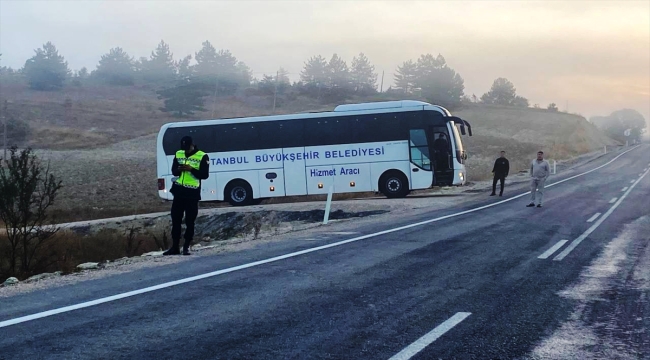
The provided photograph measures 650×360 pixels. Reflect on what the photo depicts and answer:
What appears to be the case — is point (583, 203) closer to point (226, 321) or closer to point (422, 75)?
point (226, 321)

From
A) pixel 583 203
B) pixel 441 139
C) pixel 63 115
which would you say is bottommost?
pixel 583 203

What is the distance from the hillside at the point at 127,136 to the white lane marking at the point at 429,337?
28.5 metres

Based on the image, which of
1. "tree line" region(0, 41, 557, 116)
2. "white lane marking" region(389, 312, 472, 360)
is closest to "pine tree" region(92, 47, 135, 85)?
"tree line" region(0, 41, 557, 116)

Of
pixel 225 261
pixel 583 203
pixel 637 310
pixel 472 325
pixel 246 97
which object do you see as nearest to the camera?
pixel 472 325

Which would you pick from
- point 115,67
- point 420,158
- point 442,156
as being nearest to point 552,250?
point 442,156

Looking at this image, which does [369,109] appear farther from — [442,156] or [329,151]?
[442,156]

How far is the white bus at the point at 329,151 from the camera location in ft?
89.3

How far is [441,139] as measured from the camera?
27.1m

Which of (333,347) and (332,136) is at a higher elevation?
(332,136)

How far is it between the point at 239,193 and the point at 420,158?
26.0 ft

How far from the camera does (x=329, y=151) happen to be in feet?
91.4

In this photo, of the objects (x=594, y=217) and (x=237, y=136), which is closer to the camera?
(x=594, y=217)

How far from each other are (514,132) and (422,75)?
28201 mm

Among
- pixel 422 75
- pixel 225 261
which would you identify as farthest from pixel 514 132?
pixel 225 261
